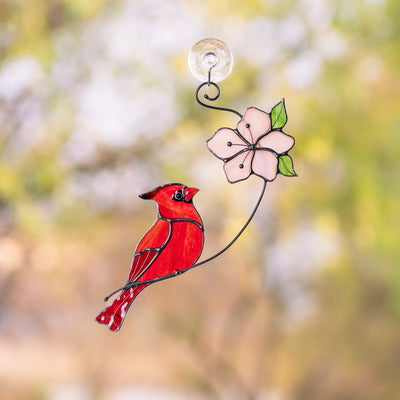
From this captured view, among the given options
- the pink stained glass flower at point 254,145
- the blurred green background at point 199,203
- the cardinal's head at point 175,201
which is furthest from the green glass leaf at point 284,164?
the blurred green background at point 199,203

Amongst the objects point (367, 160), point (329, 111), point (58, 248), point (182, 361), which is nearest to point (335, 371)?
point (182, 361)

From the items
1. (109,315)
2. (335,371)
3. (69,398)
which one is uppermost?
(335,371)

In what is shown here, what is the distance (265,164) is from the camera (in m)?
0.57

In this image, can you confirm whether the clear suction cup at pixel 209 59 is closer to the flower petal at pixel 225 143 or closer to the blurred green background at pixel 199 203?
the flower petal at pixel 225 143

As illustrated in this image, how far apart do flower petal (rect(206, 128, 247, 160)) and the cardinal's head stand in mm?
52

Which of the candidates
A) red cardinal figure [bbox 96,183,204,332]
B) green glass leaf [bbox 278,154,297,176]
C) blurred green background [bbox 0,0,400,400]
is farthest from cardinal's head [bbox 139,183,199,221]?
blurred green background [bbox 0,0,400,400]

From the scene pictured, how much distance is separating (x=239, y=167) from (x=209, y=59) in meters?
0.14

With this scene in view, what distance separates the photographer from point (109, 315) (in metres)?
0.54

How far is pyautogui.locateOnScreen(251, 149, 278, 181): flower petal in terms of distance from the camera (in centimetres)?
57

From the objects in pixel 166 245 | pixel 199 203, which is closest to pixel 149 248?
pixel 166 245

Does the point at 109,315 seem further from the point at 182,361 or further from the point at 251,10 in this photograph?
the point at 182,361

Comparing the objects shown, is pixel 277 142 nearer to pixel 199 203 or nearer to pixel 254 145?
pixel 254 145

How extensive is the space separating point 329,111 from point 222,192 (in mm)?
523

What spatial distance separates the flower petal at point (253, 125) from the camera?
22.4 inches
